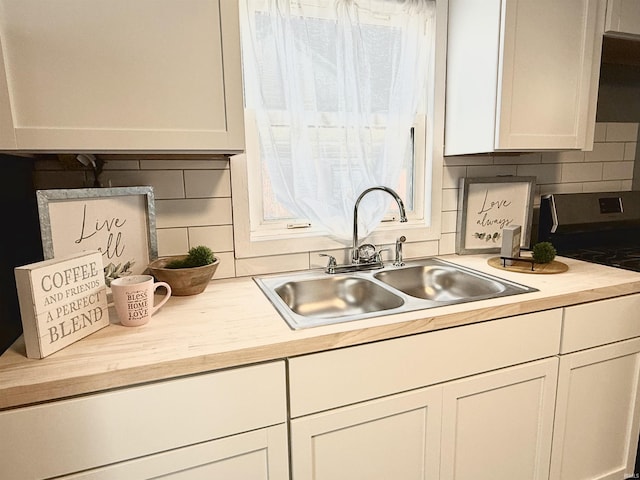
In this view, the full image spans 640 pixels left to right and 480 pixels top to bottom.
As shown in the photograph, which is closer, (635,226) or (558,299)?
(558,299)

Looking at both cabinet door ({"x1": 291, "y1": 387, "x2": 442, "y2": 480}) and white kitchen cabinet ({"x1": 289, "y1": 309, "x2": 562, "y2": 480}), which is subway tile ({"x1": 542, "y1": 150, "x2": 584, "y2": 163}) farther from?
cabinet door ({"x1": 291, "y1": 387, "x2": 442, "y2": 480})

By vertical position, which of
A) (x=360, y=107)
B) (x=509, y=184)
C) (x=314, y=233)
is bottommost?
(x=314, y=233)

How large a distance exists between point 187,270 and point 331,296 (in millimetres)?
552

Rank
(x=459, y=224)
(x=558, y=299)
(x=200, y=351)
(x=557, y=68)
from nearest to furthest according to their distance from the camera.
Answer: (x=200, y=351)
(x=558, y=299)
(x=557, y=68)
(x=459, y=224)

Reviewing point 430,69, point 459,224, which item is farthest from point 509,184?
point 430,69

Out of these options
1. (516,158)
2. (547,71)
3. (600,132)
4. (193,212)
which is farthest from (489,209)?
(193,212)

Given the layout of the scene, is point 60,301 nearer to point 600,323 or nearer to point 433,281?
point 433,281

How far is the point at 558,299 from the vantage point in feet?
3.98

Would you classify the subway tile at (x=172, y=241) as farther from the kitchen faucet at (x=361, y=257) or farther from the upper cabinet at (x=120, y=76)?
the kitchen faucet at (x=361, y=257)

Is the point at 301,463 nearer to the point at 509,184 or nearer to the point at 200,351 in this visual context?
the point at 200,351

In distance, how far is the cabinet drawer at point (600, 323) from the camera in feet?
4.13

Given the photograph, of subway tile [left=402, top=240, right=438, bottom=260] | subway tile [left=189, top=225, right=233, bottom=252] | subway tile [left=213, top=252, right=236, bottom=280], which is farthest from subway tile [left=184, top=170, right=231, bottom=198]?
subway tile [left=402, top=240, right=438, bottom=260]

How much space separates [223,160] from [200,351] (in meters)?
0.77

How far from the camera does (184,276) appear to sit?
1.19m
